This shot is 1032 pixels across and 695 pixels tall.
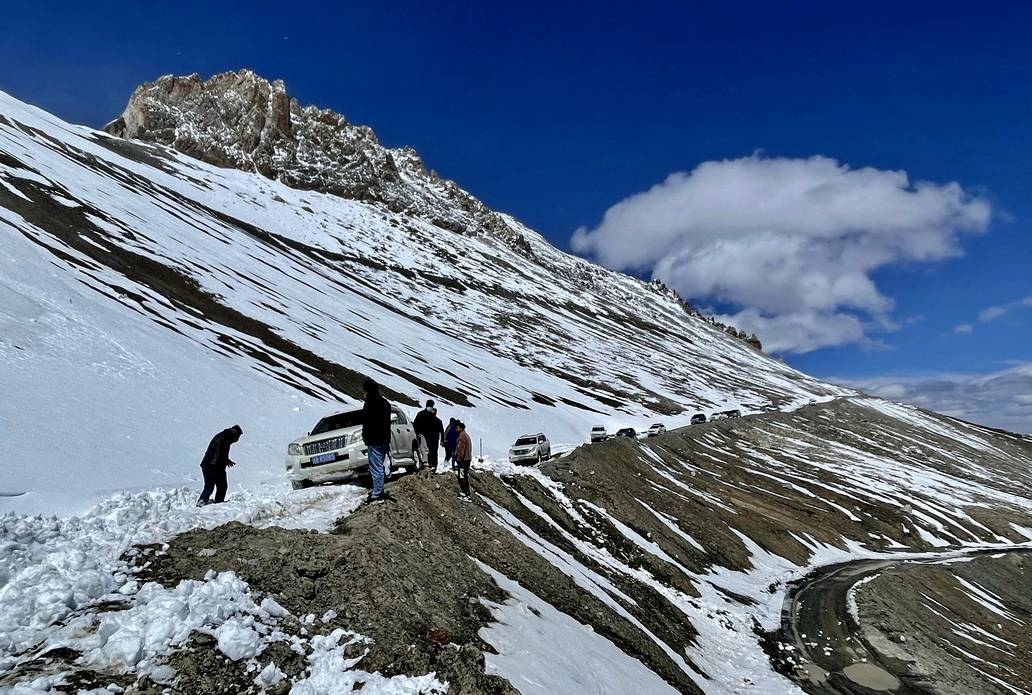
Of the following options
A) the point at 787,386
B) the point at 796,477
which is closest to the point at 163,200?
the point at 796,477

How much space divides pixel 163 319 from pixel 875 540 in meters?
52.7

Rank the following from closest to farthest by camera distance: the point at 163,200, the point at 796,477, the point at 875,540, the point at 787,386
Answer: the point at 875,540
the point at 796,477
the point at 163,200
the point at 787,386

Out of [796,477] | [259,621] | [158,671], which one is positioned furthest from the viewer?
[796,477]

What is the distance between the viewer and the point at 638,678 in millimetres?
11453

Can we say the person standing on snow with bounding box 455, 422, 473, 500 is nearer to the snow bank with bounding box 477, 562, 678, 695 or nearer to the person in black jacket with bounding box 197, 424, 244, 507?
the snow bank with bounding box 477, 562, 678, 695

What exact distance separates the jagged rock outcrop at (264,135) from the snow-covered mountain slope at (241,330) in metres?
9.45

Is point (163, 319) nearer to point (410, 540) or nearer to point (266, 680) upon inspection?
point (410, 540)

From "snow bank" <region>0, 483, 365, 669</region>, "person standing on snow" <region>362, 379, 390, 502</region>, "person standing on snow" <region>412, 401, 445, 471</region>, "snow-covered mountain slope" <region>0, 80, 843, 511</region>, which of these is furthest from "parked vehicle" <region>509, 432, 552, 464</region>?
"snow bank" <region>0, 483, 365, 669</region>

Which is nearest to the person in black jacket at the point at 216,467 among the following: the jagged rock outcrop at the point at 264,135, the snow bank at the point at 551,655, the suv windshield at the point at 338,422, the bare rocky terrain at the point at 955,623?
the suv windshield at the point at 338,422

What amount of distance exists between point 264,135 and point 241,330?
149 metres

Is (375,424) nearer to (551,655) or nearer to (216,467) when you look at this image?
(216,467)

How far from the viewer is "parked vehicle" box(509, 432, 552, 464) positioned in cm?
3575

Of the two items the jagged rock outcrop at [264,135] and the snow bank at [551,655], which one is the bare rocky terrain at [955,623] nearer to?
the snow bank at [551,655]

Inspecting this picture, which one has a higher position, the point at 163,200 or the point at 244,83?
the point at 244,83
